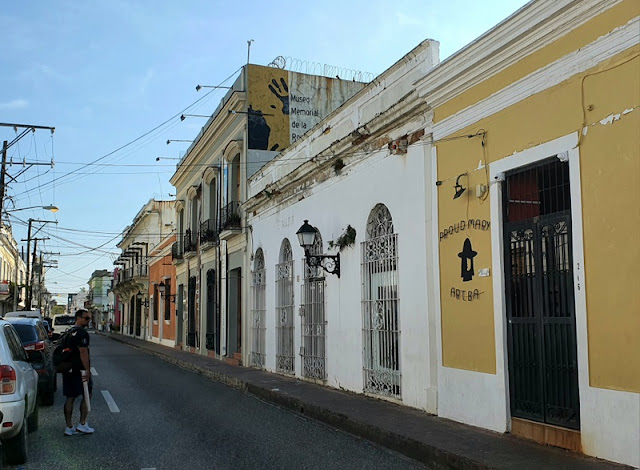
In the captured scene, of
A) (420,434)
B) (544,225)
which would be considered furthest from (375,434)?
(544,225)

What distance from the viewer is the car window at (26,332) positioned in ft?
36.6

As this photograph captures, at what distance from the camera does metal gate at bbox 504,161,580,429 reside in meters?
7.09

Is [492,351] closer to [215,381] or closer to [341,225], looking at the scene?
[341,225]

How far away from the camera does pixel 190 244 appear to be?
2756 centimetres

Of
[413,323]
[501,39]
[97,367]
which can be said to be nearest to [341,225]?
[413,323]

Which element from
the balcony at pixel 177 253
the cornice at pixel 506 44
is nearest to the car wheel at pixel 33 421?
the cornice at pixel 506 44

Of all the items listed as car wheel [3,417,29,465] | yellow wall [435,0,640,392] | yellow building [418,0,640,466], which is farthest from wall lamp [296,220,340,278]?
car wheel [3,417,29,465]

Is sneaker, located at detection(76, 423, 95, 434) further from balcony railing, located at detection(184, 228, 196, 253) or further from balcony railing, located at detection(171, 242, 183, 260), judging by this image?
balcony railing, located at detection(171, 242, 183, 260)

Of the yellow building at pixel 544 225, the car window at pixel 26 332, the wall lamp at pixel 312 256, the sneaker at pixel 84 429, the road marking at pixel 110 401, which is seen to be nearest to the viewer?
the yellow building at pixel 544 225

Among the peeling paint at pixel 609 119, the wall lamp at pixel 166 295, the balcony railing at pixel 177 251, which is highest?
the balcony railing at pixel 177 251

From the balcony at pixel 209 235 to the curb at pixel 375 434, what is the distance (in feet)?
29.8

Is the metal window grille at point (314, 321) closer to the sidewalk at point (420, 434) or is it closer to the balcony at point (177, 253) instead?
the sidewalk at point (420, 434)

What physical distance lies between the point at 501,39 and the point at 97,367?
1633 cm

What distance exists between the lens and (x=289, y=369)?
15.9 metres
